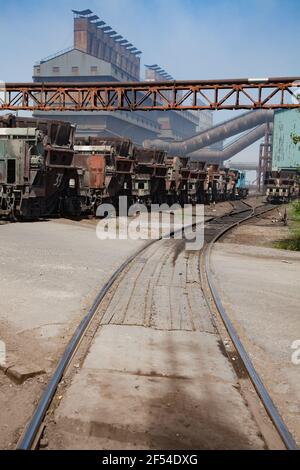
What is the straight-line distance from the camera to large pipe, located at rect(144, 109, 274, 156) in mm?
81562

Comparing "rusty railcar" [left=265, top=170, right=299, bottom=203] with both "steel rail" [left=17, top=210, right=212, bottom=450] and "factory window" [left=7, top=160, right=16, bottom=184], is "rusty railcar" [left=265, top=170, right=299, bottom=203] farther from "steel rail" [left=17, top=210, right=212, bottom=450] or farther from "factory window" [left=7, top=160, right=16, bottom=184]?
"steel rail" [left=17, top=210, right=212, bottom=450]

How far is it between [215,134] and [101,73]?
23.9 m

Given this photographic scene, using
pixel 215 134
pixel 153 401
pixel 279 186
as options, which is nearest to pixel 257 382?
pixel 153 401

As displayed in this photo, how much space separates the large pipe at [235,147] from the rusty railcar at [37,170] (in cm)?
6873

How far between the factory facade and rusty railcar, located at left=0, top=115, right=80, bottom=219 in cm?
5305

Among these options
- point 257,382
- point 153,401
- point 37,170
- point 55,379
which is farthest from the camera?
point 37,170

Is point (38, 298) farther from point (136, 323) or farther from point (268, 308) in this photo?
point (268, 308)

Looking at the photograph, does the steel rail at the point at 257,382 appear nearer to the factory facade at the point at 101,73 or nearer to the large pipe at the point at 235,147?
the factory facade at the point at 101,73

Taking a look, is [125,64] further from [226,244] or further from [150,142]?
[226,244]

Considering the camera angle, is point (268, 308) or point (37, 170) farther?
point (37, 170)

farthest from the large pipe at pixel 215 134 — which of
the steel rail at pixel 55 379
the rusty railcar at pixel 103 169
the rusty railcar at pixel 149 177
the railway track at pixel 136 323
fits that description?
the steel rail at pixel 55 379

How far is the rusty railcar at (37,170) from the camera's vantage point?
1783 cm

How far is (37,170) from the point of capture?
1831 centimetres

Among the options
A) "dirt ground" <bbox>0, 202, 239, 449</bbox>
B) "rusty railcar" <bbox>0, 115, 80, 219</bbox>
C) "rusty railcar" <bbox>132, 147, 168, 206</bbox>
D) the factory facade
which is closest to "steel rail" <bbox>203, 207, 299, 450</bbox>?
"dirt ground" <bbox>0, 202, 239, 449</bbox>
